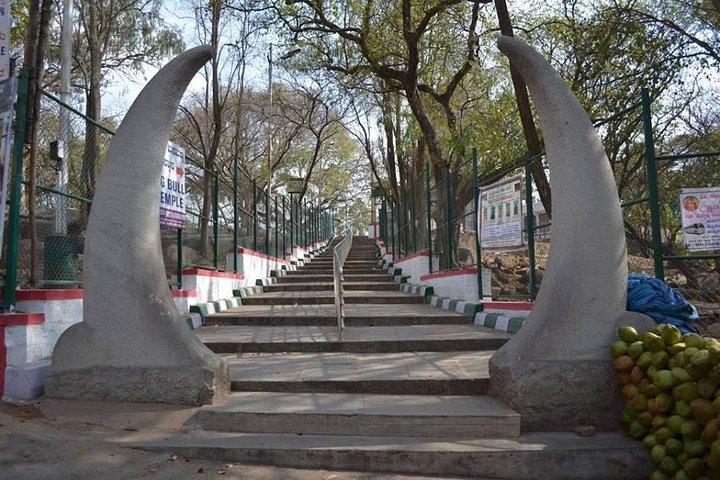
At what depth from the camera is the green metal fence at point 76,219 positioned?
185 inches

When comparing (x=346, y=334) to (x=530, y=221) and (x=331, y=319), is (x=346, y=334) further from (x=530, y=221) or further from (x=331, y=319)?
(x=530, y=221)

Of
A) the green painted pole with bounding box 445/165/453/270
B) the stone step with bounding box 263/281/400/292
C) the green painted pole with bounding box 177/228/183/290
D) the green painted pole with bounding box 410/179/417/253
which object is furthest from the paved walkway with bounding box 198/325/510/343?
the green painted pole with bounding box 410/179/417/253

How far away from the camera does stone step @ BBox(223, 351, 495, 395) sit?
4648mm

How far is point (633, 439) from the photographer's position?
3.87 m

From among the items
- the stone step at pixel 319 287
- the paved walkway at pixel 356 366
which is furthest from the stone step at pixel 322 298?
the paved walkway at pixel 356 366

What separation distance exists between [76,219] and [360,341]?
12.1 feet

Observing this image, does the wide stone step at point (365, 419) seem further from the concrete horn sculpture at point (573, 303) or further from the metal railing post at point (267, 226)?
the metal railing post at point (267, 226)

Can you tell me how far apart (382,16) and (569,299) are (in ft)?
38.1

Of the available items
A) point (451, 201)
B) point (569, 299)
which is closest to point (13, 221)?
point (569, 299)

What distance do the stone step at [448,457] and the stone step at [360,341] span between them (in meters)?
2.30

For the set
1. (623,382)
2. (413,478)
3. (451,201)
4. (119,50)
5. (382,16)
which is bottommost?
(413,478)

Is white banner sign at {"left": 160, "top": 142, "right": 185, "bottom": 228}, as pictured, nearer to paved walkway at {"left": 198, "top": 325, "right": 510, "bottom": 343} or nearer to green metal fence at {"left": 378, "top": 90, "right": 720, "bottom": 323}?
paved walkway at {"left": 198, "top": 325, "right": 510, "bottom": 343}

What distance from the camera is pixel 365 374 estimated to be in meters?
4.93

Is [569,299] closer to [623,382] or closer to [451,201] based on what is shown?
[623,382]
